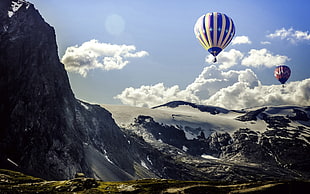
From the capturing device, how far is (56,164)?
105m

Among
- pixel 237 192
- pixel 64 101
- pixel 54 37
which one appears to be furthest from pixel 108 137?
pixel 237 192

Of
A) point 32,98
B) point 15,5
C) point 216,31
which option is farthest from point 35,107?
point 216,31

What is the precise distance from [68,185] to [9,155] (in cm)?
5097

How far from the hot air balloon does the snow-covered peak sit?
80.1m

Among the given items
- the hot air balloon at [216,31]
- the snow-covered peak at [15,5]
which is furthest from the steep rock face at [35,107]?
the hot air balloon at [216,31]

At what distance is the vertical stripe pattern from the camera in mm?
135750

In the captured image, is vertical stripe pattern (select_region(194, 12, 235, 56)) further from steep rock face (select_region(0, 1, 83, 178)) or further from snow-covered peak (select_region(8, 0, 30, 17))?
snow-covered peak (select_region(8, 0, 30, 17))

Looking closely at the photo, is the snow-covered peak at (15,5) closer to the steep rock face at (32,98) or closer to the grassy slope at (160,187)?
the steep rock face at (32,98)

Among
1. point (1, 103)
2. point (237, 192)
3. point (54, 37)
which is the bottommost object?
point (237, 192)

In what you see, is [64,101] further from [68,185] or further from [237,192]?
[237,192]

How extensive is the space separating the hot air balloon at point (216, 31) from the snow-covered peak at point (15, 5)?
80.1 metres

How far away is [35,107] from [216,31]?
84731 mm

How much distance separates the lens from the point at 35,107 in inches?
4350

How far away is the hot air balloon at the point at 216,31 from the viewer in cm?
13575
